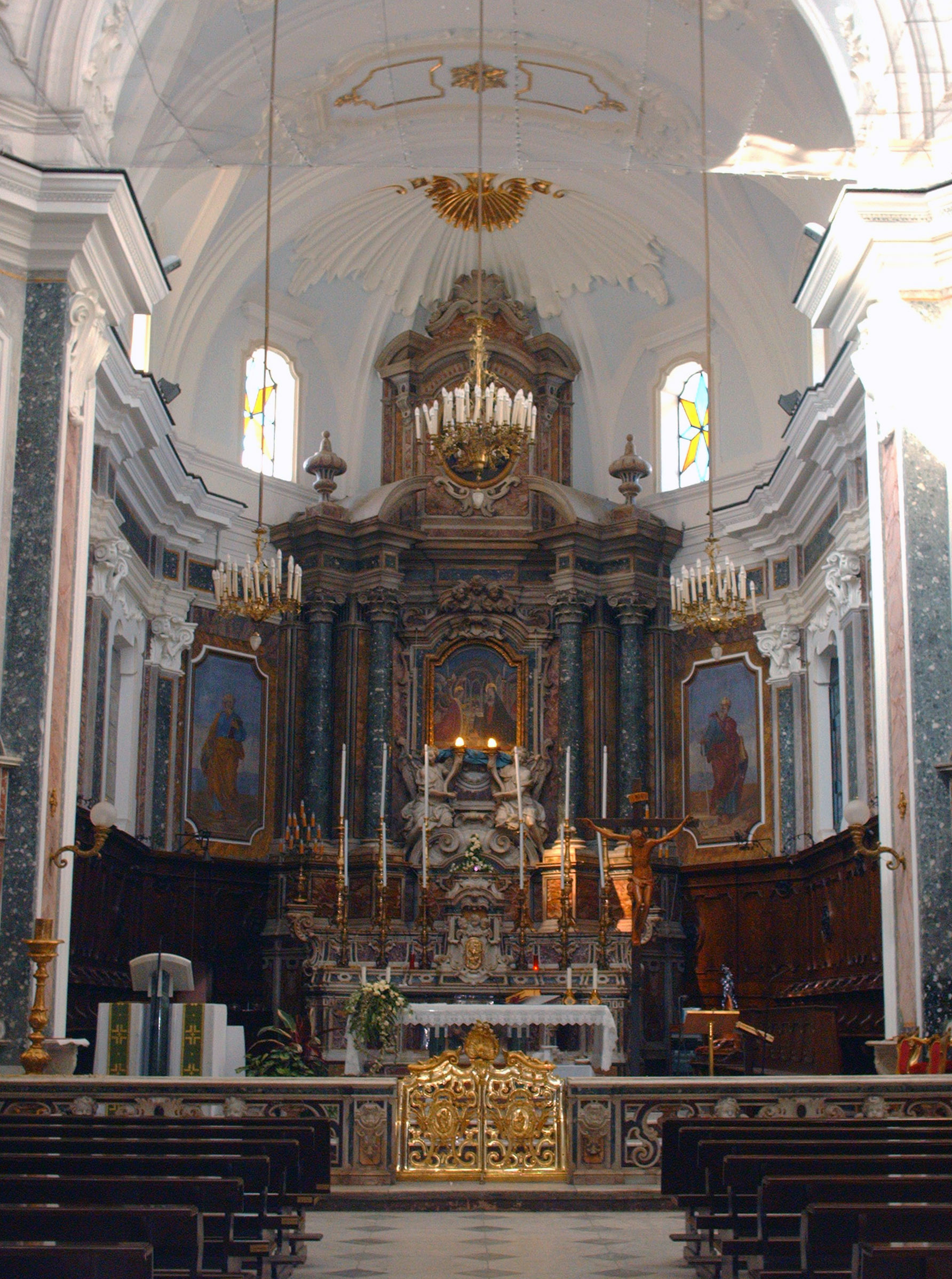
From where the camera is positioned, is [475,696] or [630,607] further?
[475,696]

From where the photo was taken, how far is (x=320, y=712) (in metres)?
20.6

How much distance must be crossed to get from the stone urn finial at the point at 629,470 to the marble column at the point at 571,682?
1507 millimetres

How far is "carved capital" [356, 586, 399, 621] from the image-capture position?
68.5ft

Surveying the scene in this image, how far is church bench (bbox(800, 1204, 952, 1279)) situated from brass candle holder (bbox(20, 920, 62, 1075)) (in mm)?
6601

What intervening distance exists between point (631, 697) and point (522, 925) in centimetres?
390

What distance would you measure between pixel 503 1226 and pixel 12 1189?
407 cm

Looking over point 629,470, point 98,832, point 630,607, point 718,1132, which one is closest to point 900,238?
point 98,832

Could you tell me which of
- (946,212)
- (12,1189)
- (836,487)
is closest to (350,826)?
(836,487)

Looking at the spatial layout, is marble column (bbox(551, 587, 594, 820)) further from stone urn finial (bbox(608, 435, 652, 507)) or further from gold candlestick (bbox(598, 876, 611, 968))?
gold candlestick (bbox(598, 876, 611, 968))

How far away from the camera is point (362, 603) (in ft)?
69.1

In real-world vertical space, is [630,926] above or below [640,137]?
below

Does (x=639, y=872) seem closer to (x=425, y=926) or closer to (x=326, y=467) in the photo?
(x=425, y=926)

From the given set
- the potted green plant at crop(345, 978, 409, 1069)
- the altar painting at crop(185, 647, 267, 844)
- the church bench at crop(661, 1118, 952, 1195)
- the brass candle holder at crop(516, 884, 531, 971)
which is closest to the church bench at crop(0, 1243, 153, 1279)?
the church bench at crop(661, 1118, 952, 1195)

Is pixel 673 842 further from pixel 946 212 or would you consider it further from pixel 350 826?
pixel 946 212
